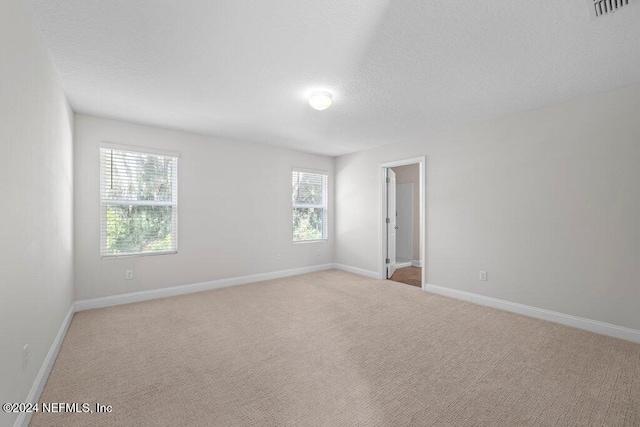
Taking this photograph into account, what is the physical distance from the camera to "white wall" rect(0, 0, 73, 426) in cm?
139

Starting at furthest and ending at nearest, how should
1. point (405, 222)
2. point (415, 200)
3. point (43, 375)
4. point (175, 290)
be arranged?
point (405, 222), point (415, 200), point (175, 290), point (43, 375)

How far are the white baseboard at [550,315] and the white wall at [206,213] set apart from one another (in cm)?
276

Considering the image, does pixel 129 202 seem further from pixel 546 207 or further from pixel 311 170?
pixel 546 207

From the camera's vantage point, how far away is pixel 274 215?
5168mm

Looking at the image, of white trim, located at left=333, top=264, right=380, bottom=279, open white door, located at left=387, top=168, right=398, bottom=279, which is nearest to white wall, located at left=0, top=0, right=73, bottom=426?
white trim, located at left=333, top=264, right=380, bottom=279

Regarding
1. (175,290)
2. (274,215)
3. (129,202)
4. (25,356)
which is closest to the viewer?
(25,356)

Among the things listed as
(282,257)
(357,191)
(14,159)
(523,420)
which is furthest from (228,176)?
(523,420)

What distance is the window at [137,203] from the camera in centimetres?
363

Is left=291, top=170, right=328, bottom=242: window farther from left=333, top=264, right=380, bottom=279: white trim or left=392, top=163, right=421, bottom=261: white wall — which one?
left=392, top=163, right=421, bottom=261: white wall

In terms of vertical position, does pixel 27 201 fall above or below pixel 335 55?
below

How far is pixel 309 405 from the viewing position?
1.78 metres

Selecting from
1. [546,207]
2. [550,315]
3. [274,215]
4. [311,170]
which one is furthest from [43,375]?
[546,207]

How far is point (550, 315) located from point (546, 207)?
121 cm

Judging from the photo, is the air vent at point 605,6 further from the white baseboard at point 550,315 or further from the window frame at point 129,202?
the window frame at point 129,202
